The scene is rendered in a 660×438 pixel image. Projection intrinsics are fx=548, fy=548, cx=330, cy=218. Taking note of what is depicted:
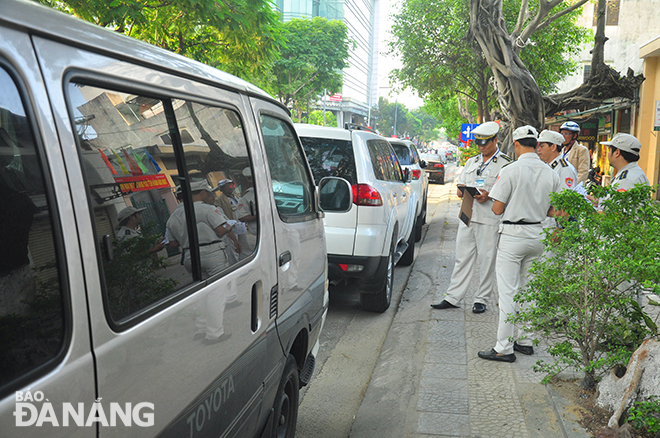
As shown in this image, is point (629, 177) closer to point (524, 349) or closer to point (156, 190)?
point (524, 349)

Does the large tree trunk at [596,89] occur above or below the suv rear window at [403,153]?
above

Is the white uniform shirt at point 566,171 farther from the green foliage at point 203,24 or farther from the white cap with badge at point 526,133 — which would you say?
the green foliage at point 203,24

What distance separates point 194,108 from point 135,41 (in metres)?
0.33

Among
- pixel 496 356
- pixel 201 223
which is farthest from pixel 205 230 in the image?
pixel 496 356

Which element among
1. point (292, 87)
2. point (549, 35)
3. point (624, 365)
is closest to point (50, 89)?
point (624, 365)

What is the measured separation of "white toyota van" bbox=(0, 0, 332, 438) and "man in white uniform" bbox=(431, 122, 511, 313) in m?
3.46

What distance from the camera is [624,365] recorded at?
3.39 metres

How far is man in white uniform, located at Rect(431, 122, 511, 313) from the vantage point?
5.51 m

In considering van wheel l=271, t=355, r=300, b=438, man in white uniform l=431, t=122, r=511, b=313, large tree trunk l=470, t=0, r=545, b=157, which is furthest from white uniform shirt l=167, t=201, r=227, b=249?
large tree trunk l=470, t=0, r=545, b=157

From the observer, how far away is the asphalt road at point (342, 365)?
3.76 meters

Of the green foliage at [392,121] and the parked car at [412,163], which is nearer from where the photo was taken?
the parked car at [412,163]

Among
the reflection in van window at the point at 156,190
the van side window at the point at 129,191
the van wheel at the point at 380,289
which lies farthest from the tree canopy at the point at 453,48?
the van side window at the point at 129,191

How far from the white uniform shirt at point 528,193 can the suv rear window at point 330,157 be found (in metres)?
1.69

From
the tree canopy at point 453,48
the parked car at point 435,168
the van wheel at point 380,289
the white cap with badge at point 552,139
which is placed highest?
the tree canopy at point 453,48
